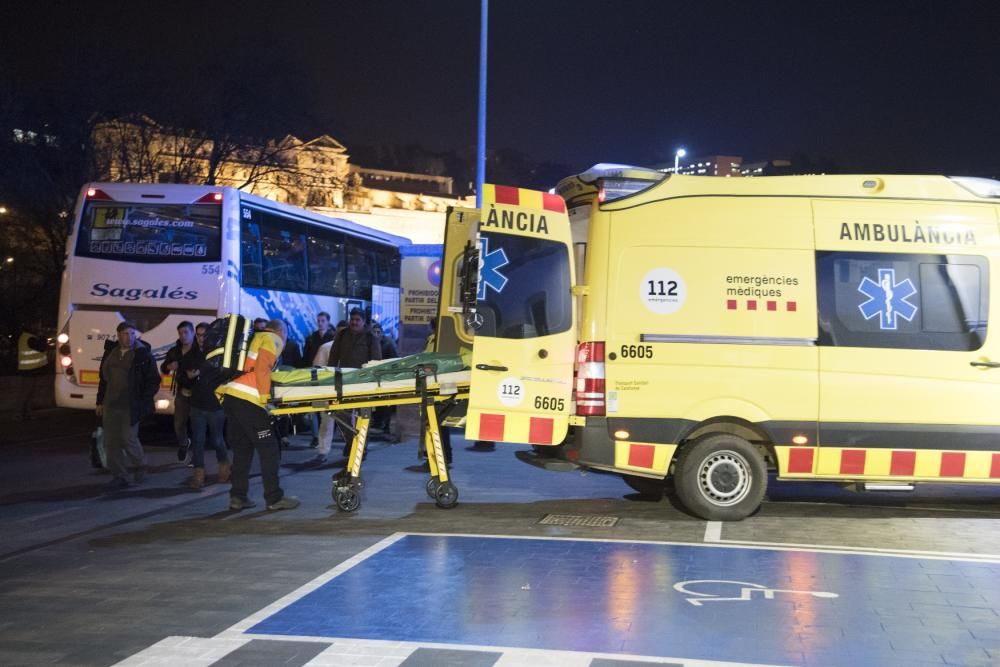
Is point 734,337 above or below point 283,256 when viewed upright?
below

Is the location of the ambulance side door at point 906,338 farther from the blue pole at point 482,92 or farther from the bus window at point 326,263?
the blue pole at point 482,92

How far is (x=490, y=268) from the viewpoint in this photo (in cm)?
921

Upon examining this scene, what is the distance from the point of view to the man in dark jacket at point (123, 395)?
1161 cm

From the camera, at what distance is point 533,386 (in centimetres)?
917

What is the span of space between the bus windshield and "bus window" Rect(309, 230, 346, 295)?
3001 millimetres

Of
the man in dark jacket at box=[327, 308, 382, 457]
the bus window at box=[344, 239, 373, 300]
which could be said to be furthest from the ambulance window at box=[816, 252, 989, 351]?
the bus window at box=[344, 239, 373, 300]

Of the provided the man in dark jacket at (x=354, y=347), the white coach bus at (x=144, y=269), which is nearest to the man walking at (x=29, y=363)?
the white coach bus at (x=144, y=269)

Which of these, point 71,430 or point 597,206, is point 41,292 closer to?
point 71,430

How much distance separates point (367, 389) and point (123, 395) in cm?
355

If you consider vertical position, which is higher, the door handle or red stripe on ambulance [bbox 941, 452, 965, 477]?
the door handle

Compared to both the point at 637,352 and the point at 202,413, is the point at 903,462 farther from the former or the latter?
the point at 202,413

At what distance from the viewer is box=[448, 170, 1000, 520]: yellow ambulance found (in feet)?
30.1

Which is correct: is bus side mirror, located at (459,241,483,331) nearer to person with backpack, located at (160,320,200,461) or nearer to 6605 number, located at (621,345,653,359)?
6605 number, located at (621,345,653,359)

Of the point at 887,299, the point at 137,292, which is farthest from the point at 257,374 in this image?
the point at 137,292
